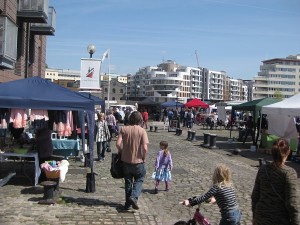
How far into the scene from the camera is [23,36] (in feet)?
83.0

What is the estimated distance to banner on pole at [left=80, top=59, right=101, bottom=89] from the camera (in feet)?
Answer: 53.5

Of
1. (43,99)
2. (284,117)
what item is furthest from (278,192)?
(284,117)

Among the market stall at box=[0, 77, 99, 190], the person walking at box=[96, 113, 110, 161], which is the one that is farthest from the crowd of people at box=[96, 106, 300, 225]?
the person walking at box=[96, 113, 110, 161]

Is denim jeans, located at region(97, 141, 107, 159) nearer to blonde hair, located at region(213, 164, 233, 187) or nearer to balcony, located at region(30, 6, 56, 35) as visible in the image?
blonde hair, located at region(213, 164, 233, 187)

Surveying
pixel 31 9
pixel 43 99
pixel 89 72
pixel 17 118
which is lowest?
pixel 17 118

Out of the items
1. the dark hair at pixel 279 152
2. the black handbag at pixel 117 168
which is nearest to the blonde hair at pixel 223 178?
the dark hair at pixel 279 152

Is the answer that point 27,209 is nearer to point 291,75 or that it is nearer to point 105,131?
point 105,131

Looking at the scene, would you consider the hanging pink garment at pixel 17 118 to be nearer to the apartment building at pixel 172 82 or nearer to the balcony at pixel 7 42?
the balcony at pixel 7 42

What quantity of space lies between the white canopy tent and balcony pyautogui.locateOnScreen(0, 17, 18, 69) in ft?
40.3

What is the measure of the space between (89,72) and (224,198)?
11792mm

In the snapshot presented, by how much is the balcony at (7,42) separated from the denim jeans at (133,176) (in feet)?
42.6

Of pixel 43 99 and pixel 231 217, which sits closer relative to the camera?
pixel 231 217

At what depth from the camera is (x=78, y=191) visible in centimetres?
991

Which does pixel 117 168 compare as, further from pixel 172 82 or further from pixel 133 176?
pixel 172 82
